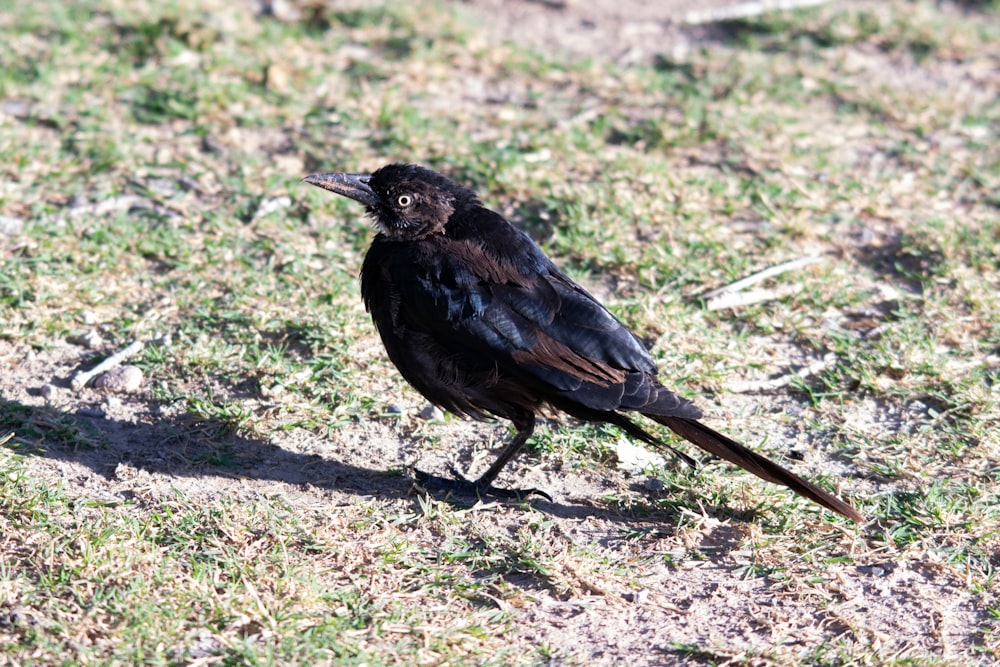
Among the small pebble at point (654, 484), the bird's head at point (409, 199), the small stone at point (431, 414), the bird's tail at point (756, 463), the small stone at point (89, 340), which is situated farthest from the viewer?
the small stone at point (89, 340)

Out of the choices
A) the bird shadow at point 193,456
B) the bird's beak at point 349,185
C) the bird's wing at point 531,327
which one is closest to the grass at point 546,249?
the bird shadow at point 193,456

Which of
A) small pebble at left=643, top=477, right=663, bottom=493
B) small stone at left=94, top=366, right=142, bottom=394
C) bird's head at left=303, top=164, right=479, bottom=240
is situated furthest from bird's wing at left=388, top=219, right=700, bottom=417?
small stone at left=94, top=366, right=142, bottom=394

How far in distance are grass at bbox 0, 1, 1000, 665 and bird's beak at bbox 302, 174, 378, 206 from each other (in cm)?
71

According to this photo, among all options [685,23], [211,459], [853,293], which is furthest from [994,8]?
[211,459]

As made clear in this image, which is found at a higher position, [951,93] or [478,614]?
[951,93]

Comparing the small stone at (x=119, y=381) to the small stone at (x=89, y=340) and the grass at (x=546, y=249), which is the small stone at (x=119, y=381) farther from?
the small stone at (x=89, y=340)

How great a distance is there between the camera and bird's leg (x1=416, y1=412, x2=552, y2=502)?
168 inches

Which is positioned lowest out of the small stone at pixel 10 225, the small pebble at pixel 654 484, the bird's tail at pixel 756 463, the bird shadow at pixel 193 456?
the bird shadow at pixel 193 456

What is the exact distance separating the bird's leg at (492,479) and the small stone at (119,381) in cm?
130

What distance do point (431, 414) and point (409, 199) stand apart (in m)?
0.90

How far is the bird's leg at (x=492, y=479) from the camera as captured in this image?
4273mm

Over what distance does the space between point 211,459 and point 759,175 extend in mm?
3716

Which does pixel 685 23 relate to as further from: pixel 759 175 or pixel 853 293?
pixel 853 293

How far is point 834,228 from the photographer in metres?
6.22
